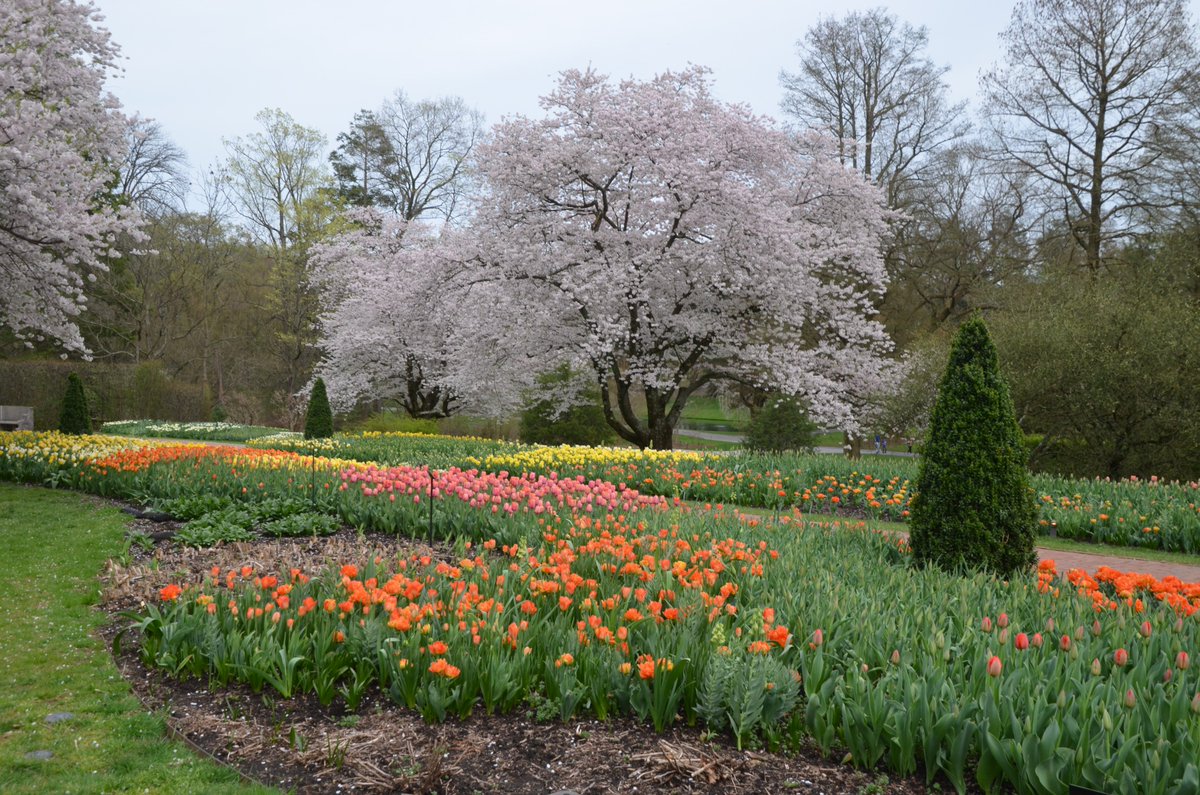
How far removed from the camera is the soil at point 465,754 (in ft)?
9.36

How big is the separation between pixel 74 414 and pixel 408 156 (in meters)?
19.5

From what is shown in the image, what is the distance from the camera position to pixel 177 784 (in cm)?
296

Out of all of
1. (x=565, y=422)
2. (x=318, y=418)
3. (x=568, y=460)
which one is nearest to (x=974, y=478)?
(x=568, y=460)

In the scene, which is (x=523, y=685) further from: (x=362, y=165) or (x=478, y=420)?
(x=362, y=165)

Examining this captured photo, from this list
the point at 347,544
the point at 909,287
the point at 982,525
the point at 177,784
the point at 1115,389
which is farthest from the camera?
the point at 909,287

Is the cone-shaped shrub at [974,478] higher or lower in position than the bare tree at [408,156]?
lower

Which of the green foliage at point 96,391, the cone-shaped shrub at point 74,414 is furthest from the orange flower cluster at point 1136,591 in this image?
the green foliage at point 96,391

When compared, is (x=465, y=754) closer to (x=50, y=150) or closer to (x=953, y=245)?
(x=50, y=150)

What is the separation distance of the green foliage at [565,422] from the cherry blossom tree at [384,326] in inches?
111

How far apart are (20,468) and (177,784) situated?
986cm

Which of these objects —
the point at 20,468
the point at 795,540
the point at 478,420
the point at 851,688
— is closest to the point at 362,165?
the point at 478,420

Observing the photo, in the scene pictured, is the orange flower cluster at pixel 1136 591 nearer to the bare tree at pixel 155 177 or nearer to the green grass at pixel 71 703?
the green grass at pixel 71 703

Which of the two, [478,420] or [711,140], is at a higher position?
[711,140]

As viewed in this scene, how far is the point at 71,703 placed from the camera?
12.3 feet
